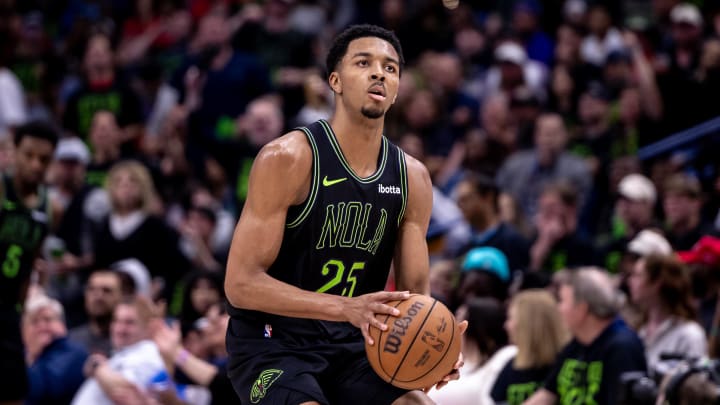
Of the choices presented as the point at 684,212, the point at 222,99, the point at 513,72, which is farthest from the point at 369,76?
the point at 222,99

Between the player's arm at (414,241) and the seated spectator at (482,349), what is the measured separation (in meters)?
2.33

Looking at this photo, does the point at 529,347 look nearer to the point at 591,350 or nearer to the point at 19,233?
the point at 591,350

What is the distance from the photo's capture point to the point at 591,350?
23.2ft

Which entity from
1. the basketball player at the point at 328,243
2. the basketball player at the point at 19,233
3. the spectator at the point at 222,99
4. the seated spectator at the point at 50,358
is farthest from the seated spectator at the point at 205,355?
the spectator at the point at 222,99

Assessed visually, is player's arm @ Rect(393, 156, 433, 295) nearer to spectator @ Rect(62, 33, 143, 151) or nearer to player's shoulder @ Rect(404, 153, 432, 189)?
player's shoulder @ Rect(404, 153, 432, 189)

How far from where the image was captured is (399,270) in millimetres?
5078

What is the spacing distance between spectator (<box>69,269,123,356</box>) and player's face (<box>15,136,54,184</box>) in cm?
149

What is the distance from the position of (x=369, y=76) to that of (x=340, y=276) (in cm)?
83

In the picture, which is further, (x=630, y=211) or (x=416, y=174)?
(x=630, y=211)

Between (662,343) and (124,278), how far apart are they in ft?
13.6

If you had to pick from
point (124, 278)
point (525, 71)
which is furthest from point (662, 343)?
point (525, 71)

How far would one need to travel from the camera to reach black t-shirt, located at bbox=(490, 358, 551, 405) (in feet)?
24.0

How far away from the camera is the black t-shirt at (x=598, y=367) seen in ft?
22.5

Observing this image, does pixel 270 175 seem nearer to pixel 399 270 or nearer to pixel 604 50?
pixel 399 270
